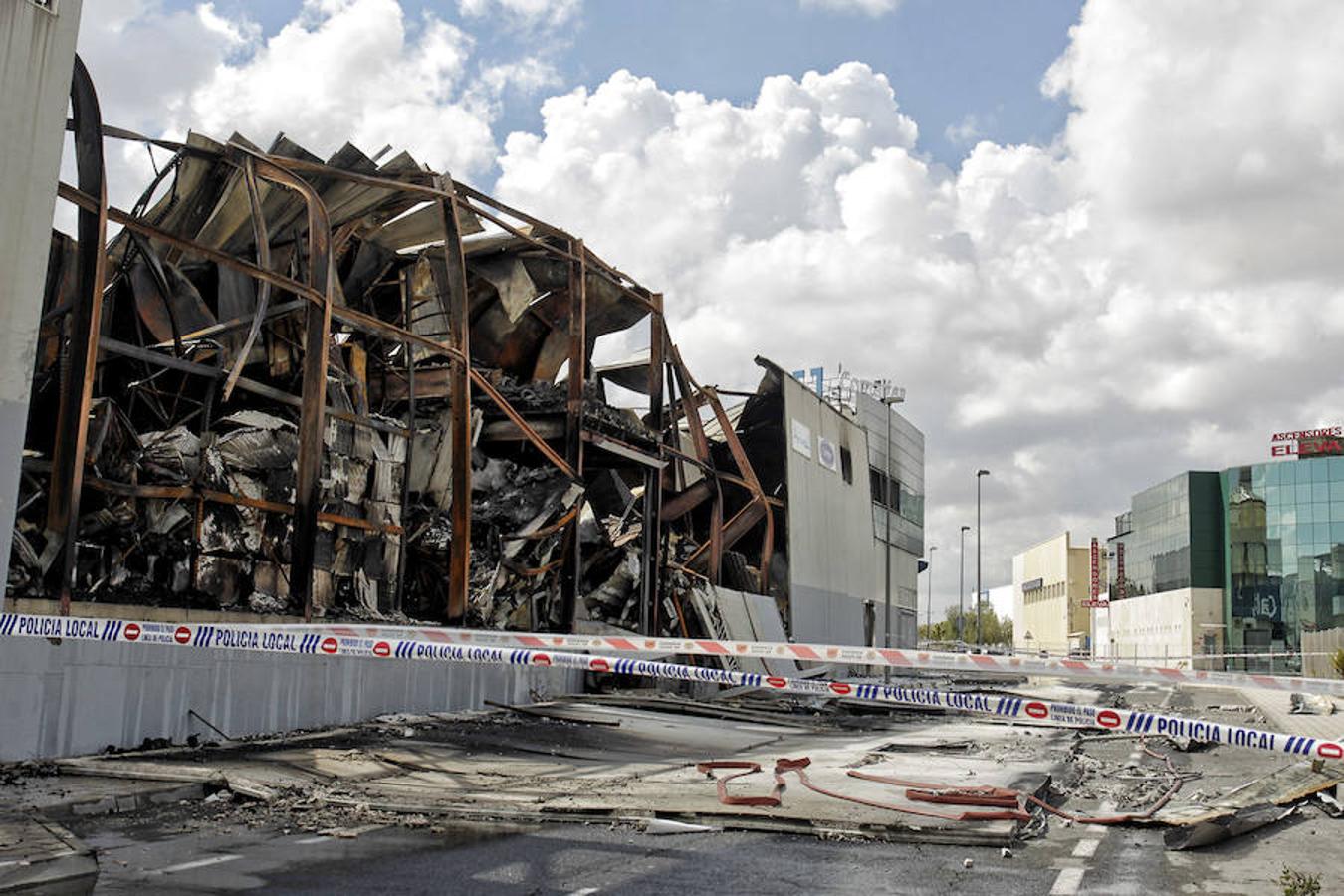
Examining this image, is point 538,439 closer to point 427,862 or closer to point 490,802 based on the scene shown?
point 490,802

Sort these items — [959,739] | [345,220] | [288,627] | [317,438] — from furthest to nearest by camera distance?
[345,220], [959,739], [317,438], [288,627]

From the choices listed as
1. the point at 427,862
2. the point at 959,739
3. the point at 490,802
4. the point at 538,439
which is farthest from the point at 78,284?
the point at 959,739

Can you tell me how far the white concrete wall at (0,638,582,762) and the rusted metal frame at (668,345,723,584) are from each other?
1117 cm

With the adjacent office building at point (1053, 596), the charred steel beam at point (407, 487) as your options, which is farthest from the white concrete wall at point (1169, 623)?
the charred steel beam at point (407, 487)

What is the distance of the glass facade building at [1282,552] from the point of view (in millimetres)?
73000

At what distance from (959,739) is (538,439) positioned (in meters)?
8.65

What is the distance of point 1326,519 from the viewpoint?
241 ft

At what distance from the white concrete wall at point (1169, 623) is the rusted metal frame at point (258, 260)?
220 ft

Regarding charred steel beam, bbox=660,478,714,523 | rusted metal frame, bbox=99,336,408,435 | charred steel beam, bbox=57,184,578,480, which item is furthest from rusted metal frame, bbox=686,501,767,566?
rusted metal frame, bbox=99,336,408,435

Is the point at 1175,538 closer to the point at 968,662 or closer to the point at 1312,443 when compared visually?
the point at 1312,443

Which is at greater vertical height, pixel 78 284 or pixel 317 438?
pixel 78 284

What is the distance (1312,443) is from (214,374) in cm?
7573

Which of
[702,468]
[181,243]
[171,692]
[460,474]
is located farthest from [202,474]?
[702,468]

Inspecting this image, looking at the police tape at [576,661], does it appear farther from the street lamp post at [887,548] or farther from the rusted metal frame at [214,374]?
the street lamp post at [887,548]
